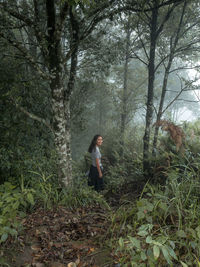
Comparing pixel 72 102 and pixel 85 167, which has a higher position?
pixel 72 102

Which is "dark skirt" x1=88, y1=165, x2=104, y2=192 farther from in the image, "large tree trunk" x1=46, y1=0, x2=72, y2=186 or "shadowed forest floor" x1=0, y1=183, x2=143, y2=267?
"shadowed forest floor" x1=0, y1=183, x2=143, y2=267

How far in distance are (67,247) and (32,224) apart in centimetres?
74

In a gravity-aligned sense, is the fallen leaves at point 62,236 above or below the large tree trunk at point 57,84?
below

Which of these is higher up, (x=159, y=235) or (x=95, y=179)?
(x=159, y=235)

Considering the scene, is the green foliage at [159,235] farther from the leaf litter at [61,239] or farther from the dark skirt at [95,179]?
the dark skirt at [95,179]

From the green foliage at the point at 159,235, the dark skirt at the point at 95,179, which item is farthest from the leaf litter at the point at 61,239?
the dark skirt at the point at 95,179

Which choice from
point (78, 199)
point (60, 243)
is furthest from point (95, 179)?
point (60, 243)

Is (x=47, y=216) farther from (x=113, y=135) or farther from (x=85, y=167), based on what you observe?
(x=113, y=135)

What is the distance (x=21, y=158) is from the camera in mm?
4559

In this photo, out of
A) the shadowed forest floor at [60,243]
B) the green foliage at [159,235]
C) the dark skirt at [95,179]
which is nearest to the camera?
the green foliage at [159,235]

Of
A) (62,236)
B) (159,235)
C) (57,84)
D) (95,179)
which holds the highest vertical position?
(57,84)

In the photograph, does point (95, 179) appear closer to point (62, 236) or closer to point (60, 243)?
point (62, 236)

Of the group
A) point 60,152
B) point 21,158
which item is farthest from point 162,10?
point 21,158

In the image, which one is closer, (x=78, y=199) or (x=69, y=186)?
(x=78, y=199)
